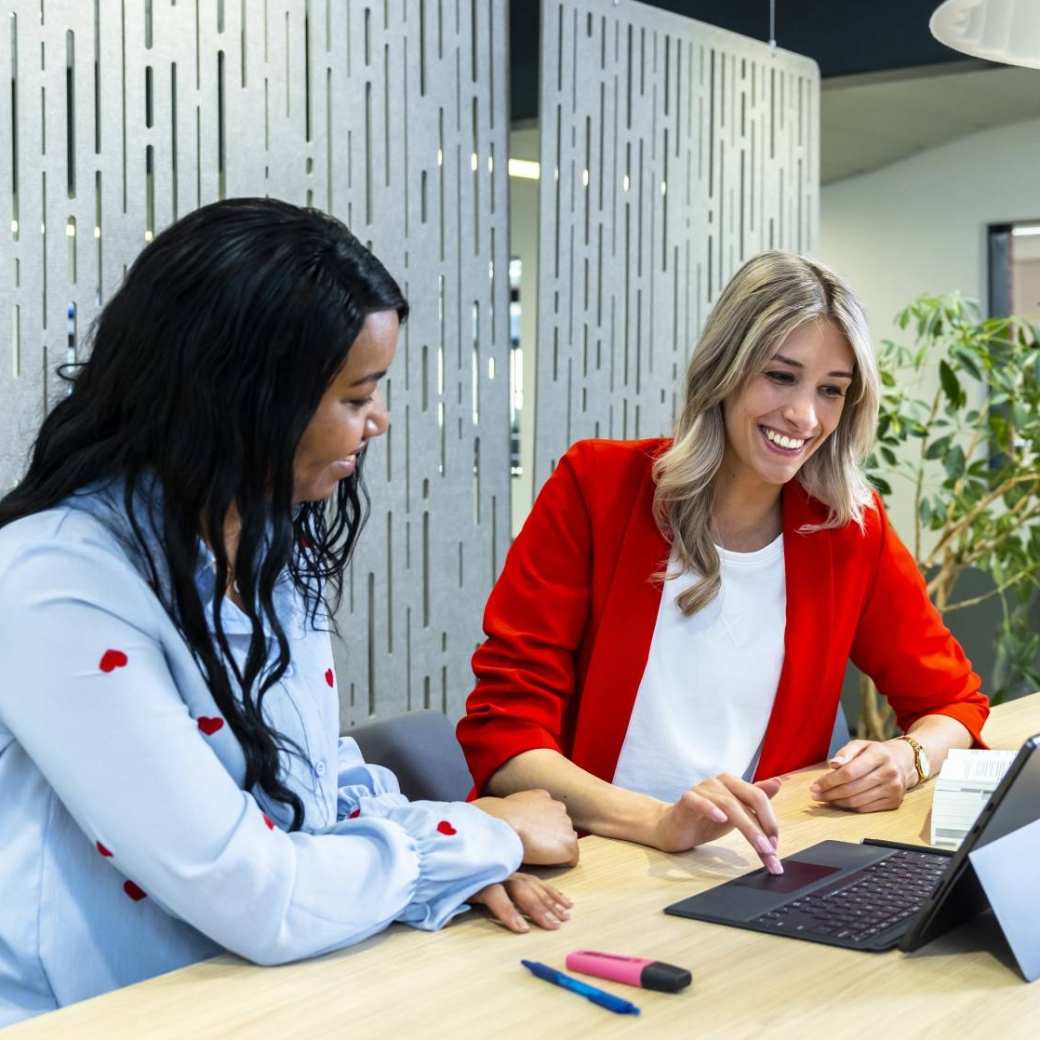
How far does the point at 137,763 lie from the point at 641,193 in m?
3.38

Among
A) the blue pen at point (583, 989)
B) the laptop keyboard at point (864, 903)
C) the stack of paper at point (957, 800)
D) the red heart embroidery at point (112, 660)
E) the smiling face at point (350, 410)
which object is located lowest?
the laptop keyboard at point (864, 903)

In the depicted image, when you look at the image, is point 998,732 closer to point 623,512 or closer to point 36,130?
point 623,512

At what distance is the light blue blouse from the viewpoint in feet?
4.31

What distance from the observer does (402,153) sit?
3641 millimetres

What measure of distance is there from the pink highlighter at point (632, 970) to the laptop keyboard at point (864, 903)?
0.20m

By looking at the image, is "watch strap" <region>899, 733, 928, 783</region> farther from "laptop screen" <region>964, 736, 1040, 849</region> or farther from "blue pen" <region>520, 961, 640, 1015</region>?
"blue pen" <region>520, 961, 640, 1015</region>

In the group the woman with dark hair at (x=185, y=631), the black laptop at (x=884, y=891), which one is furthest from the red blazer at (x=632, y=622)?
the woman with dark hair at (x=185, y=631)

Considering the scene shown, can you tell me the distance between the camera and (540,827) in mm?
1722

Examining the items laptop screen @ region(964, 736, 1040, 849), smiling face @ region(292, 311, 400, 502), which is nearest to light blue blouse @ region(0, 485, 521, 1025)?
smiling face @ region(292, 311, 400, 502)

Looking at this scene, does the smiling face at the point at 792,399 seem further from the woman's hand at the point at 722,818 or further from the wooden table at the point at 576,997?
the wooden table at the point at 576,997

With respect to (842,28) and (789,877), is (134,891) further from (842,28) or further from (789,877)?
(842,28)

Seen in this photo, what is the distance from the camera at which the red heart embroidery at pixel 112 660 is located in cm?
132

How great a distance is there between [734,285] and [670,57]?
2295 millimetres

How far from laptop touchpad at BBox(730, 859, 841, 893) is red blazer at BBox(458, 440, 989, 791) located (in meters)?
0.60
